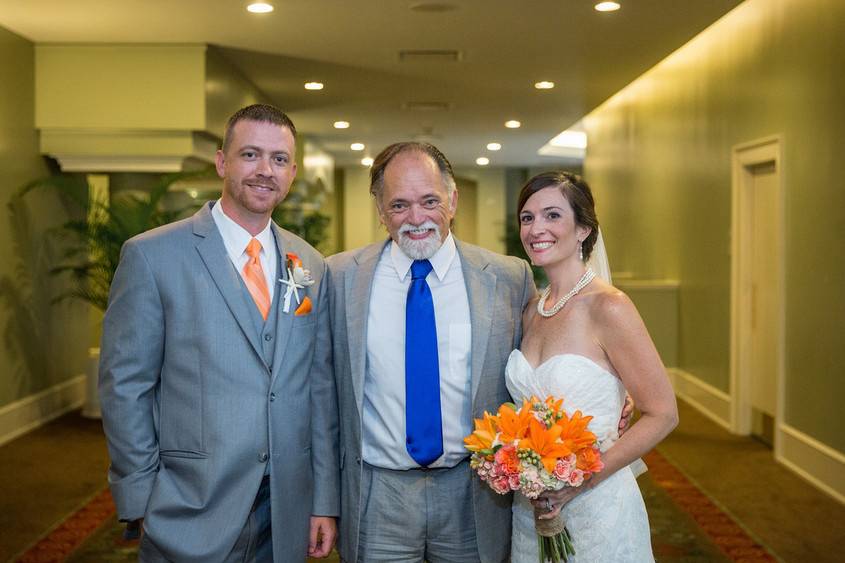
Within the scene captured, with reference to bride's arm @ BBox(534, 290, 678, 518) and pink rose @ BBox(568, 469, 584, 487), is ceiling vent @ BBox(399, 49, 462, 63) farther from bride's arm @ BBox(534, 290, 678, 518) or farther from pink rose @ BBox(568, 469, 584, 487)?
pink rose @ BBox(568, 469, 584, 487)

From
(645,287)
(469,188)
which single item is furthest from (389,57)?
(469,188)

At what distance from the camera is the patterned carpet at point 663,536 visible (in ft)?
16.5

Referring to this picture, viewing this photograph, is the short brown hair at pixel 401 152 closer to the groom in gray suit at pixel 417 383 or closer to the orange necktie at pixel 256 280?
the groom in gray suit at pixel 417 383

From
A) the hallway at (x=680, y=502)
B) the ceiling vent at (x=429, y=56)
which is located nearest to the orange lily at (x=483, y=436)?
the hallway at (x=680, y=502)

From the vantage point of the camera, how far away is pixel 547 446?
93.8 inches

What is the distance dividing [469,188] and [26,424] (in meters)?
21.3

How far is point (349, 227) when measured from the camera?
25.2 m

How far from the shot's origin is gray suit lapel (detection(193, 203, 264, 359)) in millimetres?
2582

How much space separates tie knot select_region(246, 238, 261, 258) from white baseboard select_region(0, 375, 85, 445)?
5.95m

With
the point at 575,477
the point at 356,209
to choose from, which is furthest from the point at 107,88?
the point at 356,209

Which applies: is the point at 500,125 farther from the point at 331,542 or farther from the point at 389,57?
the point at 331,542

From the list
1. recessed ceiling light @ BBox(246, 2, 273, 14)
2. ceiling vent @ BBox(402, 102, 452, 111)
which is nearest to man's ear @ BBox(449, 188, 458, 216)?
recessed ceiling light @ BBox(246, 2, 273, 14)

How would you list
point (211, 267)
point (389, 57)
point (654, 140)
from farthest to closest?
point (654, 140) → point (389, 57) → point (211, 267)

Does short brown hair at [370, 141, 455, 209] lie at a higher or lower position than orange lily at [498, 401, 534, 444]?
higher
